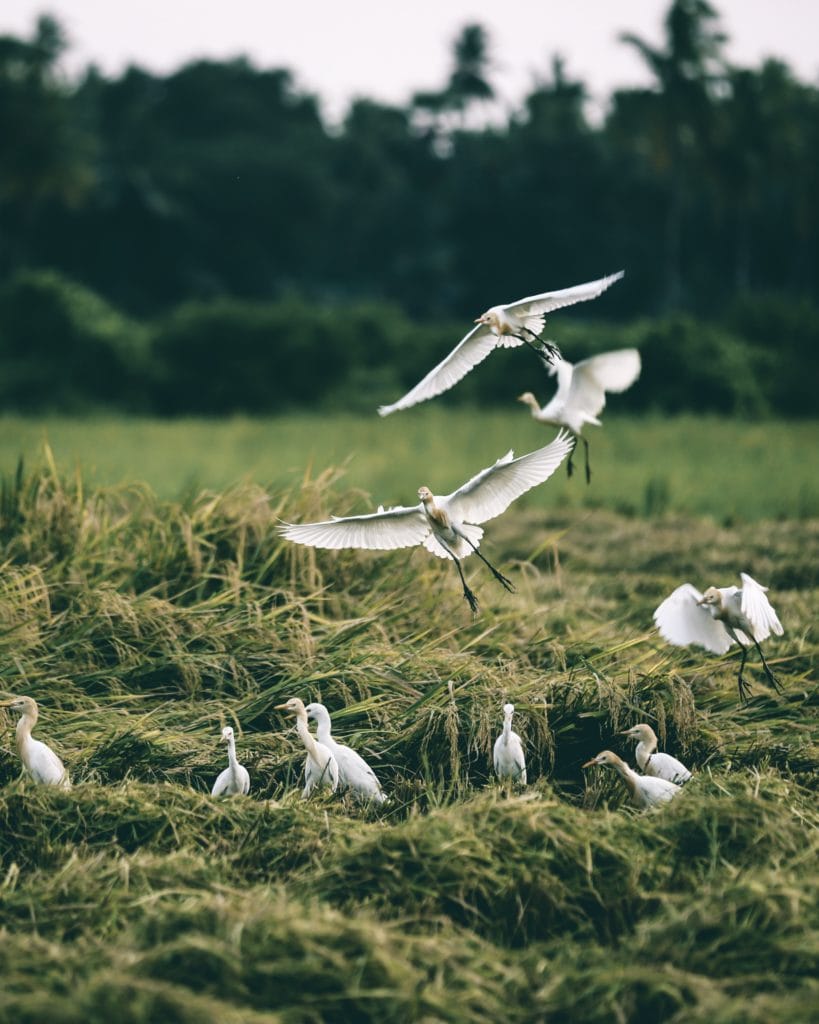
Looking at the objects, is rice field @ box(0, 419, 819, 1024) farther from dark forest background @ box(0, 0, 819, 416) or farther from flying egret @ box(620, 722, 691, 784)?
dark forest background @ box(0, 0, 819, 416)

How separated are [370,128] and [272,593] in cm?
3071

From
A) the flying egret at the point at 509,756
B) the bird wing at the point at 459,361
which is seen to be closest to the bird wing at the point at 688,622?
the flying egret at the point at 509,756

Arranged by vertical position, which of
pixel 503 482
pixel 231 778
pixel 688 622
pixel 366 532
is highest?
pixel 503 482

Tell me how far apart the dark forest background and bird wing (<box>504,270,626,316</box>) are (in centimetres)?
1410

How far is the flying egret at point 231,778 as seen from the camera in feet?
12.7

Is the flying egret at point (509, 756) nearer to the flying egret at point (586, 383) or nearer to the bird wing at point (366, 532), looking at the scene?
the bird wing at point (366, 532)

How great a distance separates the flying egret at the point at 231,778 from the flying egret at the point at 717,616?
4.38ft

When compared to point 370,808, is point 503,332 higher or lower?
higher

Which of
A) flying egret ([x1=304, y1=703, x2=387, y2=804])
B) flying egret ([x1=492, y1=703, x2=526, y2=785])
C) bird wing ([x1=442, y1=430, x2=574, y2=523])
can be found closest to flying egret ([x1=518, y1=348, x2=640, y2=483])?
bird wing ([x1=442, y1=430, x2=574, y2=523])

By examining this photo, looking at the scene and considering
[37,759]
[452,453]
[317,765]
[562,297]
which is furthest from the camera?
[452,453]

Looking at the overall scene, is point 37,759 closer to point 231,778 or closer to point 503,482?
point 231,778

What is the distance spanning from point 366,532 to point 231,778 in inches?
34.0

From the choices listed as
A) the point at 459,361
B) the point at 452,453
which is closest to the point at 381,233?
the point at 452,453

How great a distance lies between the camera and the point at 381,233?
31.8 m
